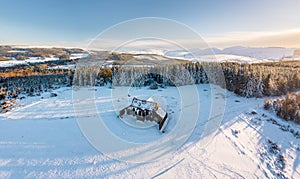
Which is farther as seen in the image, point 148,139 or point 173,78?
point 173,78

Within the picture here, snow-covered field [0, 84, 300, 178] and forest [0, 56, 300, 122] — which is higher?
forest [0, 56, 300, 122]

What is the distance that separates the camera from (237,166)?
905cm

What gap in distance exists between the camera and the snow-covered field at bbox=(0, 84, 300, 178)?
8.39 meters

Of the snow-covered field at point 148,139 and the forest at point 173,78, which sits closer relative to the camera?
the snow-covered field at point 148,139

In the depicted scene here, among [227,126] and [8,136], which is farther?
[227,126]

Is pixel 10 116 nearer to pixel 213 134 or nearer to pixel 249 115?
pixel 213 134

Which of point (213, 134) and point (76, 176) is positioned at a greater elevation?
point (213, 134)

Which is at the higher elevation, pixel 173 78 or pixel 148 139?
pixel 173 78

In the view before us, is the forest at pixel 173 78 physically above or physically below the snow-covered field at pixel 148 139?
above

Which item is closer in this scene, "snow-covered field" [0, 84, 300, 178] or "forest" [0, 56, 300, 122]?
"snow-covered field" [0, 84, 300, 178]

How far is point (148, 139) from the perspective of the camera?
1117 cm

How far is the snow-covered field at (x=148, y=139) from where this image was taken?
8.39m

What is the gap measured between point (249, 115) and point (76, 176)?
16.6 m

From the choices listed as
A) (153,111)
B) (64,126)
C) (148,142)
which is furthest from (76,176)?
(153,111)
